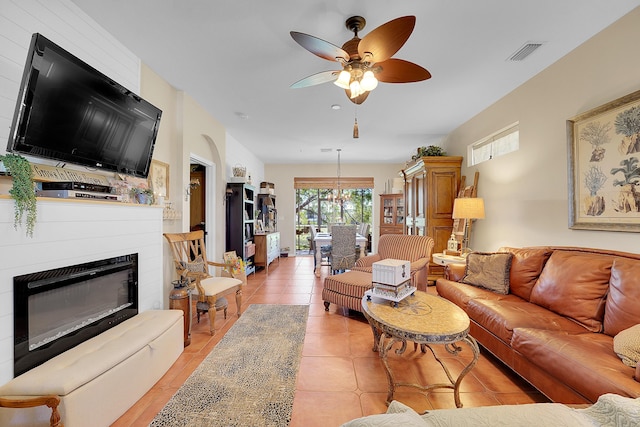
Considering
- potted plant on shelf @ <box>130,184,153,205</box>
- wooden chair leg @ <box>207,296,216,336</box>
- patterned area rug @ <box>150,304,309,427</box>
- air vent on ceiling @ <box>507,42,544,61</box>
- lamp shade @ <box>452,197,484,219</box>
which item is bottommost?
patterned area rug @ <box>150,304,309,427</box>

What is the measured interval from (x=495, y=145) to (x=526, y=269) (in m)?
2.03

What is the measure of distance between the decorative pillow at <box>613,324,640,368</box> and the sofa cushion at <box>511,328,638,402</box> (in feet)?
0.12

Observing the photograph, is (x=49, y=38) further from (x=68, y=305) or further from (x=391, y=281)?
(x=391, y=281)

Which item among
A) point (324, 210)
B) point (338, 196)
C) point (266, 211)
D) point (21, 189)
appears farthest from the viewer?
point (324, 210)

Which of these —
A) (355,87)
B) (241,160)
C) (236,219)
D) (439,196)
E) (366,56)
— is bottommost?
(236,219)

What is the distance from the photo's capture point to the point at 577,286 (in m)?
2.00

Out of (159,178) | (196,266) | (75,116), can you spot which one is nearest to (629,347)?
(196,266)

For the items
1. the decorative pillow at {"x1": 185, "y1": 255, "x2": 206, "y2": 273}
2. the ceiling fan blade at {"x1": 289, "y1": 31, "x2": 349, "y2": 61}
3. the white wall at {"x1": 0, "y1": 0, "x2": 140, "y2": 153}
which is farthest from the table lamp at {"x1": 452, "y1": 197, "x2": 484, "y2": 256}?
the white wall at {"x1": 0, "y1": 0, "x2": 140, "y2": 153}

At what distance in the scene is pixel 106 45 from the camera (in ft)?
7.37

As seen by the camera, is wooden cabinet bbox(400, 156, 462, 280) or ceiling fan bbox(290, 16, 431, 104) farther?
wooden cabinet bbox(400, 156, 462, 280)

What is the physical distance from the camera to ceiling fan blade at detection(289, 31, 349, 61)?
1642 mm

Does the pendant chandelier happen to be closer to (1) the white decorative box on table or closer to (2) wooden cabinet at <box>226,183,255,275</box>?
(2) wooden cabinet at <box>226,183,255,275</box>

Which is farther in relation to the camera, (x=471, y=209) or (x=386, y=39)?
(x=471, y=209)

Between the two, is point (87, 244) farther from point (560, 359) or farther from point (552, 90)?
point (552, 90)
